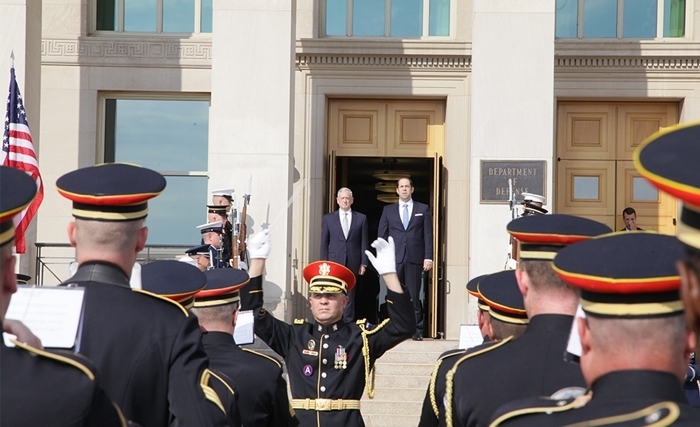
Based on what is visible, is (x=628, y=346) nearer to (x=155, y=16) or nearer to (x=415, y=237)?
(x=415, y=237)

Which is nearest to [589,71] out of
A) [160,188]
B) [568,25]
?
[568,25]

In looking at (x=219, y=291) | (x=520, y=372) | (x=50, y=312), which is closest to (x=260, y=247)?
(x=219, y=291)

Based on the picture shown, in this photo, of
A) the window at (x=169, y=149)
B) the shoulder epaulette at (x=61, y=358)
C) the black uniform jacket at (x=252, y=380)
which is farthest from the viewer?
the window at (x=169, y=149)

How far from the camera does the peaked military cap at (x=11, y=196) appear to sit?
8.63ft

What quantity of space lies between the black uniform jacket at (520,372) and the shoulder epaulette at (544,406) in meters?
0.92

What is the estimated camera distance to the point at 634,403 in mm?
2365

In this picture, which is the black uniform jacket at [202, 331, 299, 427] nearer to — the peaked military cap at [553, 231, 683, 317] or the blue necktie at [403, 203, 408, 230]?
the peaked military cap at [553, 231, 683, 317]

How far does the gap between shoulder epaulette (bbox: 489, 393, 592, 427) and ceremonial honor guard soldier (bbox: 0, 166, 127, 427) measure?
98 centimetres

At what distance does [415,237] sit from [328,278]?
276 inches

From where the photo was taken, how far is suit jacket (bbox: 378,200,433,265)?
14703 mm

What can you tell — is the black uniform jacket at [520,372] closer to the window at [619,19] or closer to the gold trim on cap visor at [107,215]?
the gold trim on cap visor at [107,215]

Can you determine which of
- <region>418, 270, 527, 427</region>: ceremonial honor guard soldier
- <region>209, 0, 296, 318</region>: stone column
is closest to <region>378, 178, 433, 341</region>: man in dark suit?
<region>209, 0, 296, 318</region>: stone column

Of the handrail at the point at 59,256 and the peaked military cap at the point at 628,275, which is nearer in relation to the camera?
the peaked military cap at the point at 628,275


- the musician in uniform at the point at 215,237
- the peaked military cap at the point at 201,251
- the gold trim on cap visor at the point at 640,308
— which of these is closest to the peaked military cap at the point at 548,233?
the gold trim on cap visor at the point at 640,308
